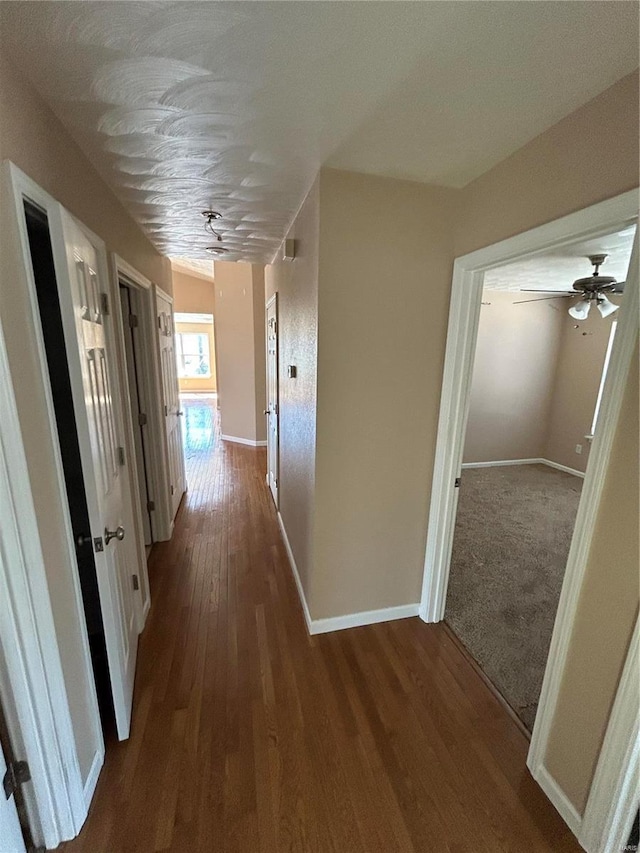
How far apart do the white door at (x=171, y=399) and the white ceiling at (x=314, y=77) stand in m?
1.58

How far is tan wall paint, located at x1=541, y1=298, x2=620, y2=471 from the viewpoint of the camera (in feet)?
15.2

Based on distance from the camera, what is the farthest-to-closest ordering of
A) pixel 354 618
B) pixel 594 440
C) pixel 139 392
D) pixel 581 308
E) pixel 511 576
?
pixel 581 308, pixel 139 392, pixel 511 576, pixel 354 618, pixel 594 440

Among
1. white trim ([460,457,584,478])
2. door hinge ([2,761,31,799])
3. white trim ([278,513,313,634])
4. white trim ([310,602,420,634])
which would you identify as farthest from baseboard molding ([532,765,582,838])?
white trim ([460,457,584,478])

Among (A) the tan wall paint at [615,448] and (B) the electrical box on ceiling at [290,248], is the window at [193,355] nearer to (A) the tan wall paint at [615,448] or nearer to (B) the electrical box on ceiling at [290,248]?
(B) the electrical box on ceiling at [290,248]

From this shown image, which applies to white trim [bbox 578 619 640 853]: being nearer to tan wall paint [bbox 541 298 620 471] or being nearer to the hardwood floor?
the hardwood floor

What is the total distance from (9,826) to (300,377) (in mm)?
2021

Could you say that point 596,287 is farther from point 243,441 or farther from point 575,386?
point 243,441

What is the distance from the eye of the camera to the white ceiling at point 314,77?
33.4 inches

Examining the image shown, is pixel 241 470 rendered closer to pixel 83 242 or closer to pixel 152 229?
pixel 152 229

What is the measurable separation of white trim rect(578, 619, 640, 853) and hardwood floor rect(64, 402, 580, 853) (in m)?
0.16

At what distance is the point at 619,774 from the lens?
3.45 ft

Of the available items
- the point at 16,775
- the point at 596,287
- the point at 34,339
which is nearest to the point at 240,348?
the point at 596,287

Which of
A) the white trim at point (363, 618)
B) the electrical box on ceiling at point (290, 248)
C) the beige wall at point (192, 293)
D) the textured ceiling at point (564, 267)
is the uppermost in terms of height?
the beige wall at point (192, 293)

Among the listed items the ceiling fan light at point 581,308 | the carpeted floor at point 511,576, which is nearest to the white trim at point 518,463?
the carpeted floor at point 511,576
